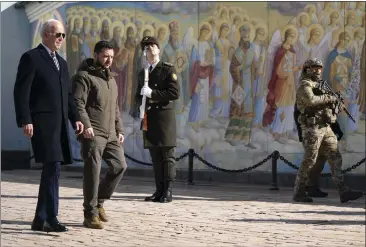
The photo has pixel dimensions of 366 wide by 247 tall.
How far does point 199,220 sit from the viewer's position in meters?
10.4

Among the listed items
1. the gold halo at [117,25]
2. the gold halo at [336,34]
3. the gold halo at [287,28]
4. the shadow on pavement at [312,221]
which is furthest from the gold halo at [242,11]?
the shadow on pavement at [312,221]

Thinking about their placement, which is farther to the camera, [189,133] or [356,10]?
[189,133]

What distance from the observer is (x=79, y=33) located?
20.5m

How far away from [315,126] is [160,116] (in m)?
1.91

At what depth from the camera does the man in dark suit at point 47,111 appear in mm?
9102

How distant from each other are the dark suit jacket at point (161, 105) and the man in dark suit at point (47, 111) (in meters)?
3.10

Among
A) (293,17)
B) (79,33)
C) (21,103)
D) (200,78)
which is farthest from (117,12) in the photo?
(21,103)

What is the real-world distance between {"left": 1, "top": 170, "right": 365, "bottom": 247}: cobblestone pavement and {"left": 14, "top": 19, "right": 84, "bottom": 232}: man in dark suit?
0.31 m

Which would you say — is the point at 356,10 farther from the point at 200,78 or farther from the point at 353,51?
the point at 200,78

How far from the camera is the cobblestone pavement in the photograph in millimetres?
8695

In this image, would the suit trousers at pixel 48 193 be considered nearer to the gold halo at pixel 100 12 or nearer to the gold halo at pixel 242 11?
the gold halo at pixel 242 11

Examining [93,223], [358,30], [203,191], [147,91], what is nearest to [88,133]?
[93,223]

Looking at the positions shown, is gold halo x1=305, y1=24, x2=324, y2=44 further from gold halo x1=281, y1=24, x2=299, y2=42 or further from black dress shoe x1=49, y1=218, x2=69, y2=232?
black dress shoe x1=49, y1=218, x2=69, y2=232

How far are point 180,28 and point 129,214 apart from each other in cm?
822
